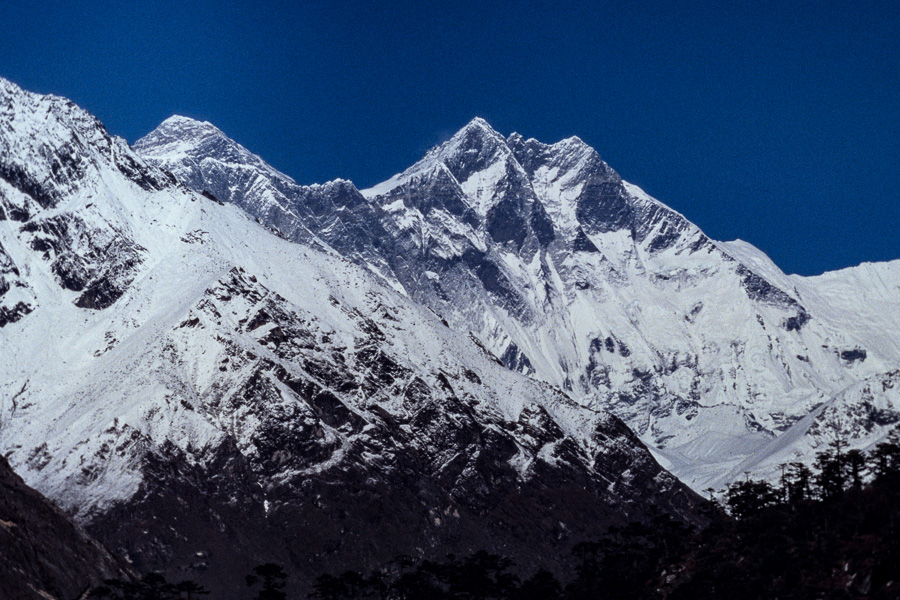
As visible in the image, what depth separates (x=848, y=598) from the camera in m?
199

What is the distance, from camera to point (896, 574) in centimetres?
19938

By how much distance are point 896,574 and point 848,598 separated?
6381mm
